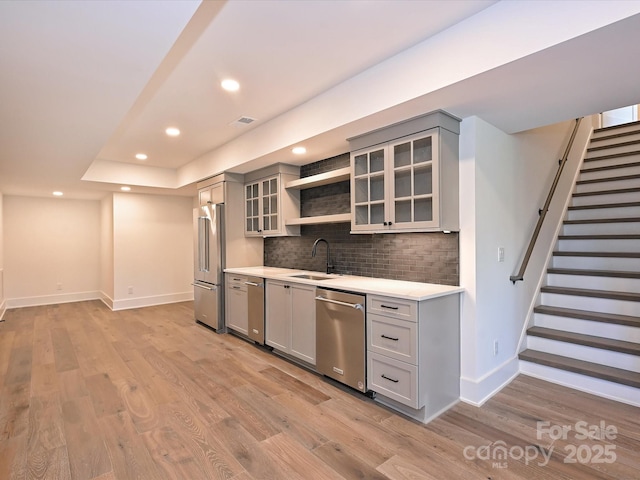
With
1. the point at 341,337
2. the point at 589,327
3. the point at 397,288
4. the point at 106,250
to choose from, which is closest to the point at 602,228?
the point at 589,327

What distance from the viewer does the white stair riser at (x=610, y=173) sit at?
4.27m

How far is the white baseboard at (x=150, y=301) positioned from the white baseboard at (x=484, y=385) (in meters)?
5.98

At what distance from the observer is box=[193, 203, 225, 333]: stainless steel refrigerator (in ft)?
15.7

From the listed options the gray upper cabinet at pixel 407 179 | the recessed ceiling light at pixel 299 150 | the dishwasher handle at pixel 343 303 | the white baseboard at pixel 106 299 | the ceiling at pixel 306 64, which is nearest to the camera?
the ceiling at pixel 306 64

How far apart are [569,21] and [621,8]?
0.19 meters

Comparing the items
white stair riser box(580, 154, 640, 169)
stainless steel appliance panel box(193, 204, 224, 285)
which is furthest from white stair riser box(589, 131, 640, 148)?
stainless steel appliance panel box(193, 204, 224, 285)

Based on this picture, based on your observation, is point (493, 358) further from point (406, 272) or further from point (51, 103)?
point (51, 103)

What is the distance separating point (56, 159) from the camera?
13.4ft

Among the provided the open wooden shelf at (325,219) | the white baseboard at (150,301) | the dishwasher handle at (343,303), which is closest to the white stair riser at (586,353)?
the dishwasher handle at (343,303)

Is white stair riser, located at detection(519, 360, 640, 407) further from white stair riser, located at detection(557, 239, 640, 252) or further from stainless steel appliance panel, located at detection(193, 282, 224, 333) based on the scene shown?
stainless steel appliance panel, located at detection(193, 282, 224, 333)

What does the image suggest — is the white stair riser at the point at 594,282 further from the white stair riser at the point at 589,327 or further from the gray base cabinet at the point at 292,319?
the gray base cabinet at the point at 292,319

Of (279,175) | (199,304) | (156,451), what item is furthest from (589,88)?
(199,304)

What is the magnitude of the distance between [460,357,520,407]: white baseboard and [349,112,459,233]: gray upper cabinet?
1.22 metres

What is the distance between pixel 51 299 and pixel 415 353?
775 centimetres
